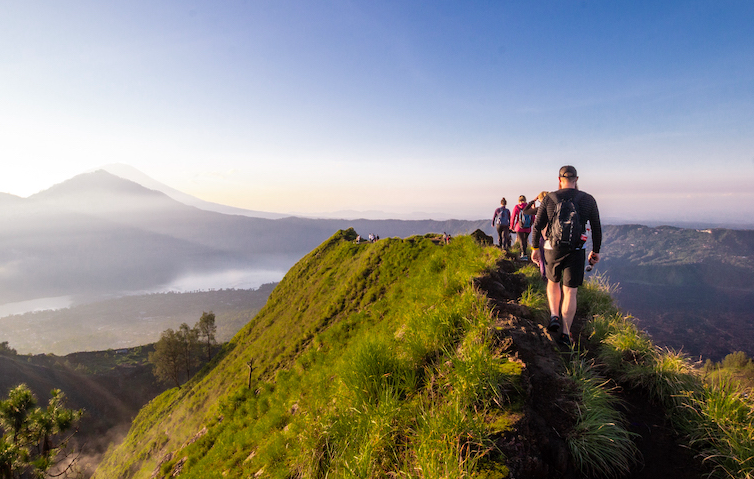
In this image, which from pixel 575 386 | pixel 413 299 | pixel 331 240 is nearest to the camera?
pixel 575 386

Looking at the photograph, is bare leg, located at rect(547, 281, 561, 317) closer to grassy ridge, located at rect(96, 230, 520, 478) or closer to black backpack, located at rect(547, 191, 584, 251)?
black backpack, located at rect(547, 191, 584, 251)

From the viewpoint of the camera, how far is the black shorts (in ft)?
17.6

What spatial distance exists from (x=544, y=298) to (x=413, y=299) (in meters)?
3.35

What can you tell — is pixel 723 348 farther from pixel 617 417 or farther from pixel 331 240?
pixel 617 417

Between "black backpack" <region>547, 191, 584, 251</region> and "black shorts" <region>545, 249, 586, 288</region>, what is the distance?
0.43 feet

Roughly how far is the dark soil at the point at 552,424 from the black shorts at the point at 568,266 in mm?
1153

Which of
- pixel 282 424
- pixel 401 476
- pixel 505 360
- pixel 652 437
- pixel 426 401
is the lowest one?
pixel 282 424

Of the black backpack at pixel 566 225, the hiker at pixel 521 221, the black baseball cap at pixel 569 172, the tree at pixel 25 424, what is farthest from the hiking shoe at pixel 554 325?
the tree at pixel 25 424

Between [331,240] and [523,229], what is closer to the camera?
[523,229]

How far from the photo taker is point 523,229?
13523 millimetres

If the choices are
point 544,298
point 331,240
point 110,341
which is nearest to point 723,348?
point 331,240

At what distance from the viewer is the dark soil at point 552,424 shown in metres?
3.06

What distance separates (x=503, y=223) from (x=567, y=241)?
10.6 meters

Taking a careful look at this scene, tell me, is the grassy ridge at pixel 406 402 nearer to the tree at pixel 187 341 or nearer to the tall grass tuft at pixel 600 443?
the tall grass tuft at pixel 600 443
